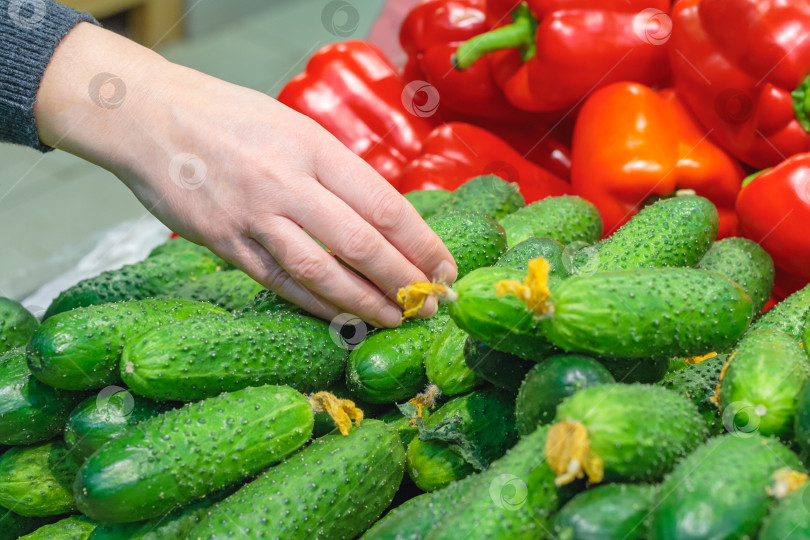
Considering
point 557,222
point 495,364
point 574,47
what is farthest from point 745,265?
point 574,47

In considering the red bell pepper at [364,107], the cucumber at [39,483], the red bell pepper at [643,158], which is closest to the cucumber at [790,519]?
the cucumber at [39,483]

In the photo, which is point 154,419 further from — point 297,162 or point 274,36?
point 274,36

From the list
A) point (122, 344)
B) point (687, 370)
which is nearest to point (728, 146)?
point (687, 370)

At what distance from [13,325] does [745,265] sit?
1501mm

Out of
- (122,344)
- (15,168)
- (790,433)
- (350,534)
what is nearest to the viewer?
(790,433)

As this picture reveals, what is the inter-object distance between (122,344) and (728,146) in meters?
1.59

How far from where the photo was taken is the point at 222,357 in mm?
1202

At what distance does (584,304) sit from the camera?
98 centimetres

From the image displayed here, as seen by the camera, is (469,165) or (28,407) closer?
(28,407)

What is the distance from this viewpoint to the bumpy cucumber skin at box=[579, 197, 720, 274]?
134 centimetres

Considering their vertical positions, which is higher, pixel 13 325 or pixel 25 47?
pixel 25 47

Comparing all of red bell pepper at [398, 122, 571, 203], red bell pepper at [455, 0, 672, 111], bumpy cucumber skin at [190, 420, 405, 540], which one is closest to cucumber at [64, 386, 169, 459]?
bumpy cucumber skin at [190, 420, 405, 540]

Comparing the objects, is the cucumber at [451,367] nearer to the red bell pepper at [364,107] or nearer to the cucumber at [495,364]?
the cucumber at [495,364]

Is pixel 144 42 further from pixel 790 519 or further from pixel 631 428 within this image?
pixel 790 519
